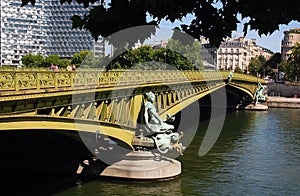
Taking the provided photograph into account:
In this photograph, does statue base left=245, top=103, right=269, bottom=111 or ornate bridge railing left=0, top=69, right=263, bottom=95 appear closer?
ornate bridge railing left=0, top=69, right=263, bottom=95

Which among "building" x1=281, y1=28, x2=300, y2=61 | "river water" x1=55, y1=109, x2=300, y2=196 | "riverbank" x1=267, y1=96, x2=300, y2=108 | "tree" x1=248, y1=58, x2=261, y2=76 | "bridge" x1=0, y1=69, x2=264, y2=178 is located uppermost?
"building" x1=281, y1=28, x2=300, y2=61

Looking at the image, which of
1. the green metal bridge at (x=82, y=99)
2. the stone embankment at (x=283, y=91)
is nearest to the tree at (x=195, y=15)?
the green metal bridge at (x=82, y=99)

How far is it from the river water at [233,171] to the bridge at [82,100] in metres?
2.36

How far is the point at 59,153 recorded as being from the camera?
2364 cm

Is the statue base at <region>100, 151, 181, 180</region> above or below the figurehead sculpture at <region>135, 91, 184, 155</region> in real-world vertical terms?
below

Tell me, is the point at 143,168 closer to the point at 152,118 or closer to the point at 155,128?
the point at 155,128

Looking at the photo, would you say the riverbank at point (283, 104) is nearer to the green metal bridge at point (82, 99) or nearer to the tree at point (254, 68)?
the green metal bridge at point (82, 99)

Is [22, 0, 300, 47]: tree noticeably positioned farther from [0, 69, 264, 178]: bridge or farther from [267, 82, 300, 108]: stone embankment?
[267, 82, 300, 108]: stone embankment

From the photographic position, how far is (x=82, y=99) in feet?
58.1

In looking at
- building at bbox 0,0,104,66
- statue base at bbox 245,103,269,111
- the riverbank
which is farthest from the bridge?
building at bbox 0,0,104,66

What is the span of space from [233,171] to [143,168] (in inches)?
199

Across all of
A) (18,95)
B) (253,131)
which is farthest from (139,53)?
(18,95)

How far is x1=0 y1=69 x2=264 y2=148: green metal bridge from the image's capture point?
1355 centimetres

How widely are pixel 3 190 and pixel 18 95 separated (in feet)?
29.9
